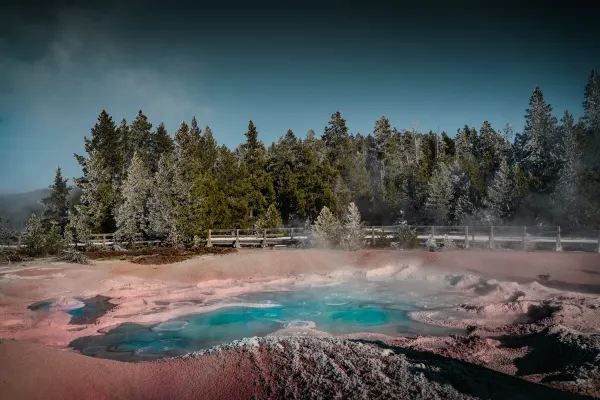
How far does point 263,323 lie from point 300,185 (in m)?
37.0

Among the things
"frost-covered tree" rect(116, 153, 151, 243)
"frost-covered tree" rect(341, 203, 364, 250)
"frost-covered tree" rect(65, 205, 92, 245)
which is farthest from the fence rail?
"frost-covered tree" rect(341, 203, 364, 250)

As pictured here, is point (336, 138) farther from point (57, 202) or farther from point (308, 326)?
point (308, 326)

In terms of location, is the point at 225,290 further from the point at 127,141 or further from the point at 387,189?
the point at 127,141

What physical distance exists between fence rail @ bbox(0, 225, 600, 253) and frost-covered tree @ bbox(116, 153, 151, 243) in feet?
2.78

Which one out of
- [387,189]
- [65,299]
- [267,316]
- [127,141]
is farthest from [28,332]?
[127,141]

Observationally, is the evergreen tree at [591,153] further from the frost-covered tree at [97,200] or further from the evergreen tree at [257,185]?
the frost-covered tree at [97,200]

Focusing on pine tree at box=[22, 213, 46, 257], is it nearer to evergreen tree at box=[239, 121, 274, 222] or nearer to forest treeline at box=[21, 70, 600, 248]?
forest treeline at box=[21, 70, 600, 248]

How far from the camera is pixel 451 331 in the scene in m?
13.9

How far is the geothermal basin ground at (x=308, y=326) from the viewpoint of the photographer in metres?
7.64

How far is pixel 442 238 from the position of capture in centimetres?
2923

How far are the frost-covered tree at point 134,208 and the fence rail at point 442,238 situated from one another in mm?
848

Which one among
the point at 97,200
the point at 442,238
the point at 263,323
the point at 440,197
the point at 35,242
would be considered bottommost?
the point at 263,323

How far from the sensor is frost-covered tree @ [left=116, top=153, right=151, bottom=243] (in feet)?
119

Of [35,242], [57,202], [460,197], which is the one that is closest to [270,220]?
[35,242]
